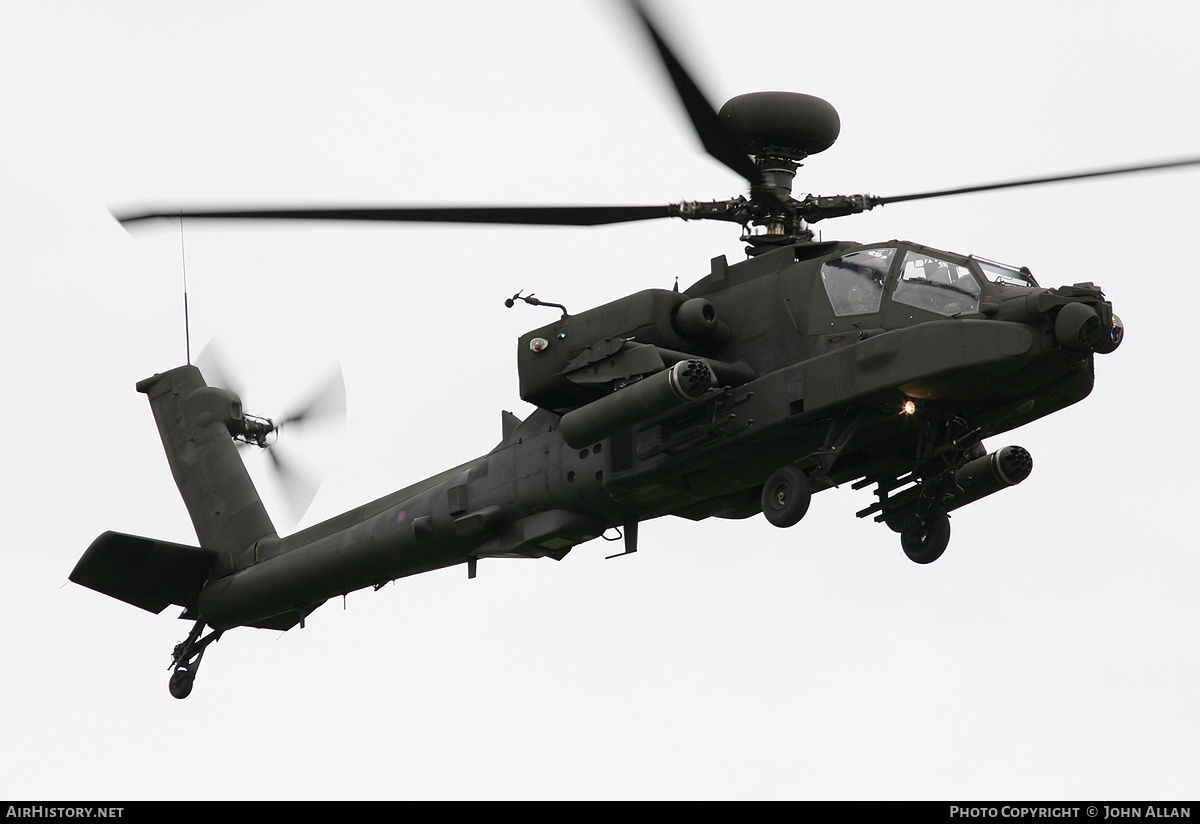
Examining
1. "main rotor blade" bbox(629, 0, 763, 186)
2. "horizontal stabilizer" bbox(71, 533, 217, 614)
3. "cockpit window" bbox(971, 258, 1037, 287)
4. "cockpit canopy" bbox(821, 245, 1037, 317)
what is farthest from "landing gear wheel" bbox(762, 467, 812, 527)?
"horizontal stabilizer" bbox(71, 533, 217, 614)

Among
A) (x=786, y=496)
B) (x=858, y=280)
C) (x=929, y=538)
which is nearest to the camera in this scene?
(x=786, y=496)

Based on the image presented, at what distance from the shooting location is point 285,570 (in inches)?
834

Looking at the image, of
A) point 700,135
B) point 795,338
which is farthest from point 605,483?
point 700,135

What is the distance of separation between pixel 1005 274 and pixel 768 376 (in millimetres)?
2456

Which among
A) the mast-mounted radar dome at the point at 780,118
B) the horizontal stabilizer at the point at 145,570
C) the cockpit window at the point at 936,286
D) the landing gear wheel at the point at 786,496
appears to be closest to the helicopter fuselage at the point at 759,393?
the cockpit window at the point at 936,286

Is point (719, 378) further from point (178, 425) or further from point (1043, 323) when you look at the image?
point (178, 425)

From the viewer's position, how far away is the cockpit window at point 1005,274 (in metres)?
16.1

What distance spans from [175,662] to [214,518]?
2.01 meters

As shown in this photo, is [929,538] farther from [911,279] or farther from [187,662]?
[187,662]

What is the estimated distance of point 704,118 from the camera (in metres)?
15.2

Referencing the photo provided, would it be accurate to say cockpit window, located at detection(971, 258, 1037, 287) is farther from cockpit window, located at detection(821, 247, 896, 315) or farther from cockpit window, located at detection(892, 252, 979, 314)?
cockpit window, located at detection(821, 247, 896, 315)

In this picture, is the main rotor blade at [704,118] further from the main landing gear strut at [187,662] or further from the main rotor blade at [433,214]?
the main landing gear strut at [187,662]

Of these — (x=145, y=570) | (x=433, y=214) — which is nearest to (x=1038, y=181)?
(x=433, y=214)

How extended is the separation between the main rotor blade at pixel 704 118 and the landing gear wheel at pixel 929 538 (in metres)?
3.78
